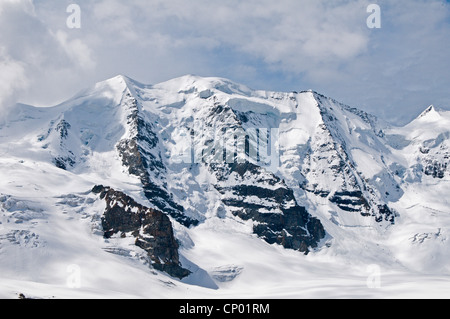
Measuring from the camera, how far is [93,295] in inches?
6885
